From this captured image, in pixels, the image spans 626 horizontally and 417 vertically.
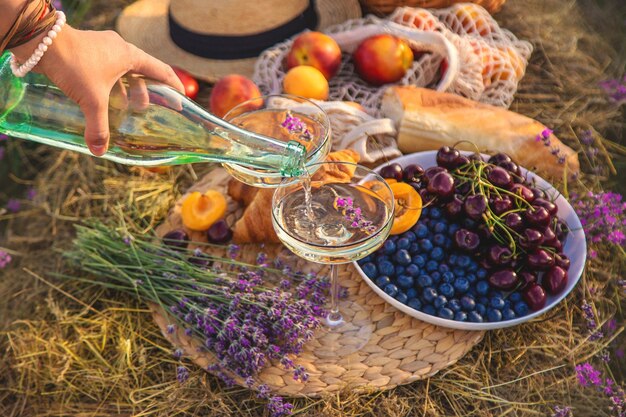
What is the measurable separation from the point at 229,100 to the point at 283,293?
36.1 inches

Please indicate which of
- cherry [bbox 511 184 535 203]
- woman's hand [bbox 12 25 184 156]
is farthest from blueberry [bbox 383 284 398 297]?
woman's hand [bbox 12 25 184 156]

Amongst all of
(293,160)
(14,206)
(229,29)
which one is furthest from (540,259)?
(14,206)

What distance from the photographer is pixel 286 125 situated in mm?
1748

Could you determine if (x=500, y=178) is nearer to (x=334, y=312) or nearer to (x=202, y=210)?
(x=334, y=312)

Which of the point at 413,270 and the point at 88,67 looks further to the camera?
the point at 413,270

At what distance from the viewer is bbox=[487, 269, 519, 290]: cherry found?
1.61m

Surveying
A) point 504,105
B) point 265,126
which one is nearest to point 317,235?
point 265,126

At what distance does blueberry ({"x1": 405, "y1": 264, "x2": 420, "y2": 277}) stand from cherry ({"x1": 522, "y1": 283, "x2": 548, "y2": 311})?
294mm

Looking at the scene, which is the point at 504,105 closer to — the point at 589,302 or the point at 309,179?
the point at 589,302

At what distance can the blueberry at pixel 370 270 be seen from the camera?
1.68 m

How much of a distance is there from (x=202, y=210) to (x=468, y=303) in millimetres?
884

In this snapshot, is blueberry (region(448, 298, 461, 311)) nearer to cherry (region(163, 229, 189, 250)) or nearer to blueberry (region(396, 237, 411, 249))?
blueberry (region(396, 237, 411, 249))

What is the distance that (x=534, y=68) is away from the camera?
2648mm

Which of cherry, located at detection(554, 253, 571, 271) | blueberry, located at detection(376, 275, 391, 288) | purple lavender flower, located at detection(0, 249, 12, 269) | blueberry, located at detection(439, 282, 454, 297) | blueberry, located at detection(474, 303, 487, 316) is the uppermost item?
cherry, located at detection(554, 253, 571, 271)
